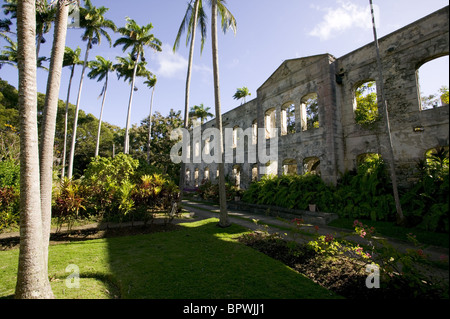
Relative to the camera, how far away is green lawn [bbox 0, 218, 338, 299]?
368cm

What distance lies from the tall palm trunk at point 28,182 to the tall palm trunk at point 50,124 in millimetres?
955

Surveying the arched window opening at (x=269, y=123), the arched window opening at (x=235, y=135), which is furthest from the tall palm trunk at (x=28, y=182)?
the arched window opening at (x=235, y=135)

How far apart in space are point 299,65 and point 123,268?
14.6m

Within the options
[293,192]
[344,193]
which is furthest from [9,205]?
[344,193]

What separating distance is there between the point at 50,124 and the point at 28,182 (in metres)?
1.89

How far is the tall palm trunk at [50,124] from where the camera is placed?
4.32m

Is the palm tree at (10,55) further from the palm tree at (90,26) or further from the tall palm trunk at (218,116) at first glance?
the tall palm trunk at (218,116)

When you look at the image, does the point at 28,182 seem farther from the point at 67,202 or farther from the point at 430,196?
the point at 430,196

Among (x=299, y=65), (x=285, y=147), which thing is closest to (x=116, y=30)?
(x=299, y=65)

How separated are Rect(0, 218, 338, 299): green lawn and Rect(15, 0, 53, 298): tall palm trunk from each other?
28.3 inches

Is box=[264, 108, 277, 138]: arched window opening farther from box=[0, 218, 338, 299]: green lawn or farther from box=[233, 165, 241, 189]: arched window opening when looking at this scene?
→ box=[0, 218, 338, 299]: green lawn

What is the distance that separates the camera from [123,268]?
4.77m

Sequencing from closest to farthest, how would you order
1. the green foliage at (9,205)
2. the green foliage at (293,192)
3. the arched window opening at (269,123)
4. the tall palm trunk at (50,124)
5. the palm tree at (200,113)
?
1. the tall palm trunk at (50,124)
2. the green foliage at (9,205)
3. the green foliage at (293,192)
4. the arched window opening at (269,123)
5. the palm tree at (200,113)

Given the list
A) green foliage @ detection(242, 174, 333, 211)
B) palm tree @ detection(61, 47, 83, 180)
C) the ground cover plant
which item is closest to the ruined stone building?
green foliage @ detection(242, 174, 333, 211)
